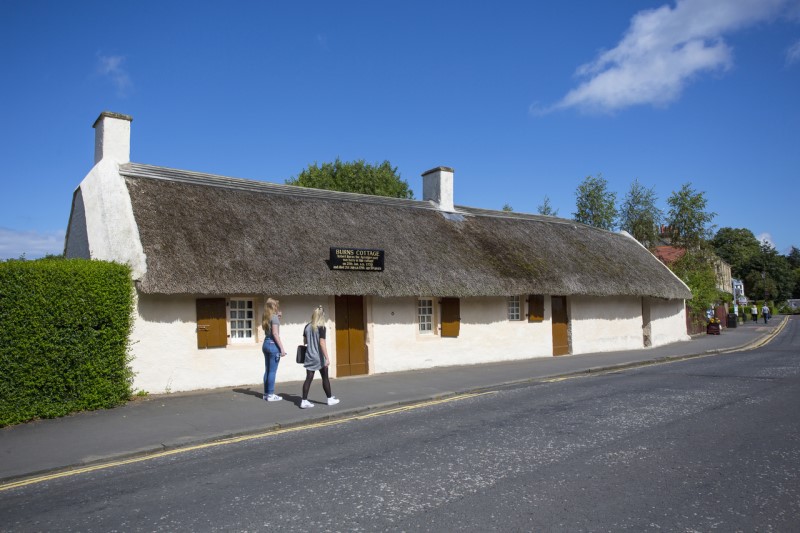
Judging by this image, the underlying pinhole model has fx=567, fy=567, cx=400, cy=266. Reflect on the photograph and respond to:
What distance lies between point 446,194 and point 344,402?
1107 cm

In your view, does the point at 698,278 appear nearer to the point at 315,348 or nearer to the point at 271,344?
the point at 315,348

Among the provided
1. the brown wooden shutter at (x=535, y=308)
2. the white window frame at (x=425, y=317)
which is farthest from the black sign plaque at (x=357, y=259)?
the brown wooden shutter at (x=535, y=308)

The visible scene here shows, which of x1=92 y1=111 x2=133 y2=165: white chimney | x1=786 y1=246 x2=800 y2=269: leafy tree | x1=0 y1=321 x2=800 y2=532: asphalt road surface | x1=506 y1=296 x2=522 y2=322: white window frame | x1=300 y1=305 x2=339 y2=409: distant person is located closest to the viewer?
x1=0 y1=321 x2=800 y2=532: asphalt road surface

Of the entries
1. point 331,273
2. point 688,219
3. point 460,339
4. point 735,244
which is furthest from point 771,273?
point 331,273

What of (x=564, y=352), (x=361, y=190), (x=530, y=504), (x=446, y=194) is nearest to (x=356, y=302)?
(x=446, y=194)


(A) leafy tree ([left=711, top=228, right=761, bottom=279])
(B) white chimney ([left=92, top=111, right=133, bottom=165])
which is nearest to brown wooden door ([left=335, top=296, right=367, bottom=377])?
(B) white chimney ([left=92, top=111, right=133, bottom=165])

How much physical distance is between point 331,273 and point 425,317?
3.68 meters

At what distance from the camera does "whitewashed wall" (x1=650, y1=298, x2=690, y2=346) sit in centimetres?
2328

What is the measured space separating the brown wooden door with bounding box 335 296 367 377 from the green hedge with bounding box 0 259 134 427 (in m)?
5.05

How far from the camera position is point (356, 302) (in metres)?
14.5

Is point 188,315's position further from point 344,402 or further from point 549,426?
point 549,426

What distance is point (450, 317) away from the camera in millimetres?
15906

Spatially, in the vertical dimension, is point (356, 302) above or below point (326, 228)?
below

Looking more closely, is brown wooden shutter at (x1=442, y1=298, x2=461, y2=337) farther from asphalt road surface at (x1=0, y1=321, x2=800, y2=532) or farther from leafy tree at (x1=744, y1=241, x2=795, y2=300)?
leafy tree at (x1=744, y1=241, x2=795, y2=300)
